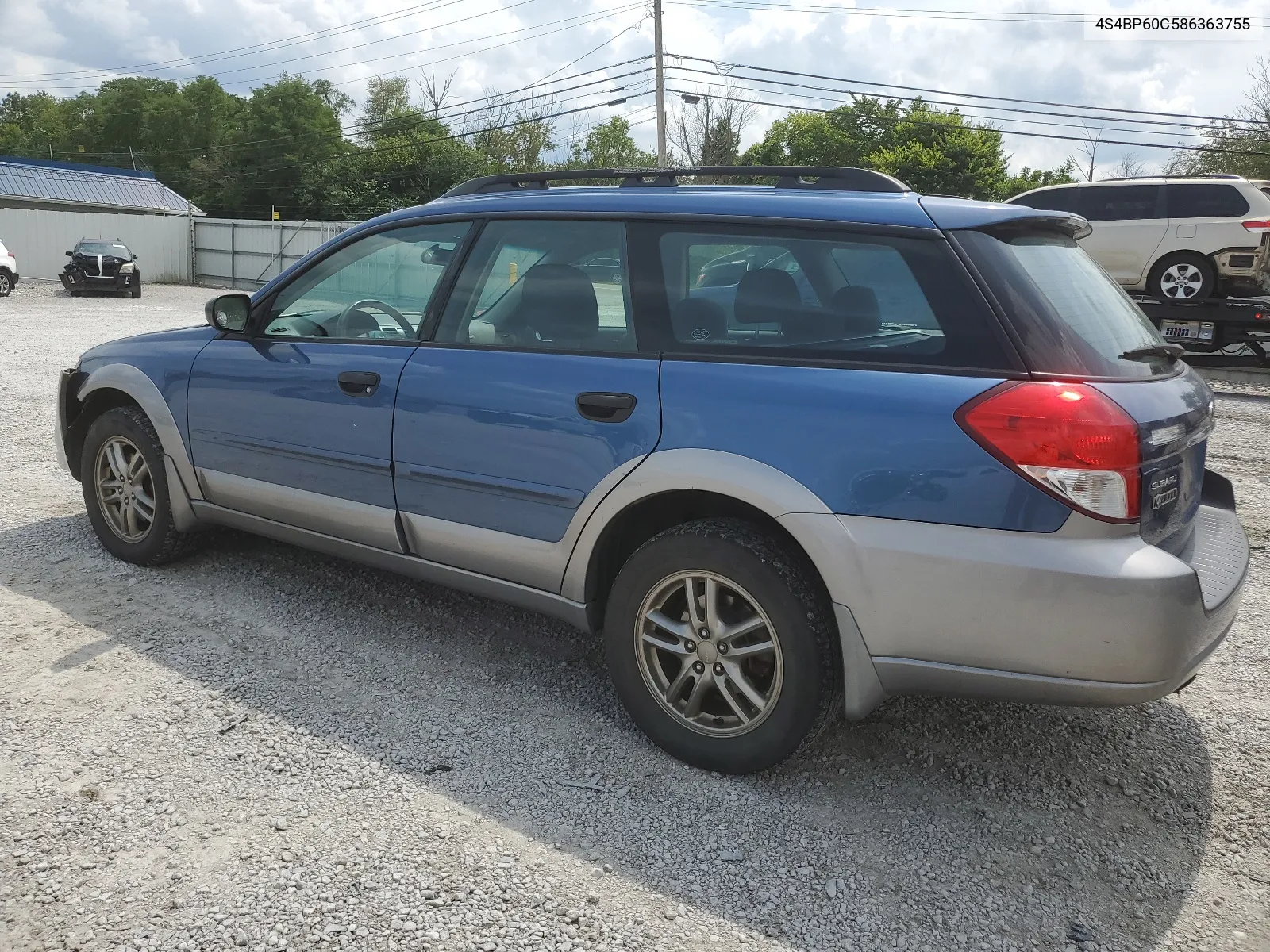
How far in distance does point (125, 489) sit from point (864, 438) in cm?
354

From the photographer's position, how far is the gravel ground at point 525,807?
2.42 meters

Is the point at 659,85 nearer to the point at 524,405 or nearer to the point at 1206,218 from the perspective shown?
the point at 1206,218

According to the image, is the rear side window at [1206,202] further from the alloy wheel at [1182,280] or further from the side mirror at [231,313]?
the side mirror at [231,313]

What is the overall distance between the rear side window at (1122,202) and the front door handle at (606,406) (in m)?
12.9

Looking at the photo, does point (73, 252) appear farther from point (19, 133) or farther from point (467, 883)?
point (19, 133)

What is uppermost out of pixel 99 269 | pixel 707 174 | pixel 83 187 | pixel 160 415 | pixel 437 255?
pixel 83 187

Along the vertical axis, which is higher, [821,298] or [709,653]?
[821,298]

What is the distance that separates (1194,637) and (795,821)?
1.14m

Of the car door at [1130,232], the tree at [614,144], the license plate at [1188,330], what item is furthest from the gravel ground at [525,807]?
the tree at [614,144]

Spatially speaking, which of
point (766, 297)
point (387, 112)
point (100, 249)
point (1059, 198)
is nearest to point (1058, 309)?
point (766, 297)

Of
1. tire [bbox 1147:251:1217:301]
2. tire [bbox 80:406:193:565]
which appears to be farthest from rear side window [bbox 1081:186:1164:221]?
tire [bbox 80:406:193:565]

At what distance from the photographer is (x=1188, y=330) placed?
43.0ft

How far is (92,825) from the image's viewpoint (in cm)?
272

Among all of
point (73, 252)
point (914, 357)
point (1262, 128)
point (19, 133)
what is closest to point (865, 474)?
point (914, 357)
